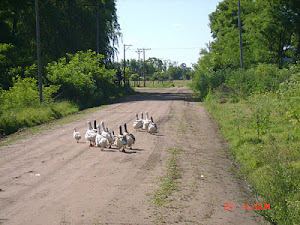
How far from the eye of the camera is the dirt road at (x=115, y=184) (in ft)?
22.0

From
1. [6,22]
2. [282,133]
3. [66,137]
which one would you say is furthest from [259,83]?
[6,22]

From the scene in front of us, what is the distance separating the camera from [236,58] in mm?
40219

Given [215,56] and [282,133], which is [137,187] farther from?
[215,56]

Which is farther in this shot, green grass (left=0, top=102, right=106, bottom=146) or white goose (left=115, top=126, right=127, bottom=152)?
green grass (left=0, top=102, right=106, bottom=146)

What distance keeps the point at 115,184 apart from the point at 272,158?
4.46 m

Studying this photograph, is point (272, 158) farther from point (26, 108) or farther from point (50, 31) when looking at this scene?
point (50, 31)

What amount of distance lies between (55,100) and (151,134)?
13884 mm

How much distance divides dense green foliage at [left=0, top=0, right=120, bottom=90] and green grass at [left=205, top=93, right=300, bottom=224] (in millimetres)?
15324

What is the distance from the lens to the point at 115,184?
8477 mm

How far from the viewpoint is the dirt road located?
670 cm

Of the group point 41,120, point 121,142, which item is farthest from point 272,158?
point 41,120
